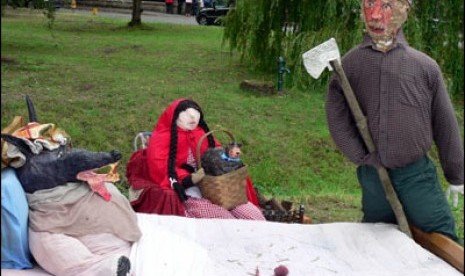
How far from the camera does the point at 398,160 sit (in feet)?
9.00

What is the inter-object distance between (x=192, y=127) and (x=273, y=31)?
387 centimetres

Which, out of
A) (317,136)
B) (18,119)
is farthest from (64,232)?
(317,136)

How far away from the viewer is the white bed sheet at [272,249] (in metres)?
2.61

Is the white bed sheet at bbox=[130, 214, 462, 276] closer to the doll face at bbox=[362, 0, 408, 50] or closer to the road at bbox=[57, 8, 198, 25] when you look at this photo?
the doll face at bbox=[362, 0, 408, 50]

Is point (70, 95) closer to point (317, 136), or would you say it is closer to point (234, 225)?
point (317, 136)

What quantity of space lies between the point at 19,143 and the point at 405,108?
159cm

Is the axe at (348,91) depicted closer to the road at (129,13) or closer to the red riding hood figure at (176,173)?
the red riding hood figure at (176,173)

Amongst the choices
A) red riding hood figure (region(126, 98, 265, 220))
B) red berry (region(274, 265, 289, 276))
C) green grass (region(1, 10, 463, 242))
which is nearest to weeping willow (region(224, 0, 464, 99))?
green grass (region(1, 10, 463, 242))

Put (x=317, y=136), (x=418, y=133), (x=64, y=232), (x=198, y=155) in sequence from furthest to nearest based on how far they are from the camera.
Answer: (x=317, y=136), (x=198, y=155), (x=418, y=133), (x=64, y=232)

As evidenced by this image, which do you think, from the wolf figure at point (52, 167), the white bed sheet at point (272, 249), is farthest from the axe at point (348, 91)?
the wolf figure at point (52, 167)

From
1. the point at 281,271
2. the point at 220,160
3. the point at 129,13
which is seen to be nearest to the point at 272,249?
the point at 281,271

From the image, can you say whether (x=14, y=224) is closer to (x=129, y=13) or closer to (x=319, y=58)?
(x=319, y=58)

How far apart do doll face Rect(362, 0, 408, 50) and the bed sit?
88 centimetres

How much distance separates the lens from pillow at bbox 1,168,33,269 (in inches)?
90.2
